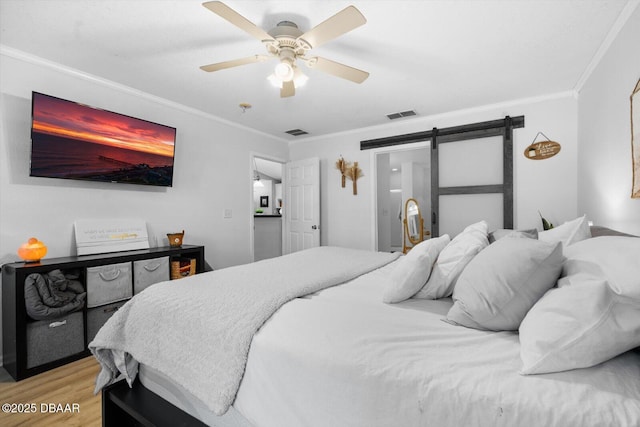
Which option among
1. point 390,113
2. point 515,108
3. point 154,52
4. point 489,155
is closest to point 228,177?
point 154,52

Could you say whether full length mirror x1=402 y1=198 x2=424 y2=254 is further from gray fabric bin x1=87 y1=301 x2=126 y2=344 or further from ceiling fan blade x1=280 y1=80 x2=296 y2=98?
gray fabric bin x1=87 y1=301 x2=126 y2=344

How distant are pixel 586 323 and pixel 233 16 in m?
2.03

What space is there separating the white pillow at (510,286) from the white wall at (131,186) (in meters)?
3.28

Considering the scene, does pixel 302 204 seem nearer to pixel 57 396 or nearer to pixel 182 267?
pixel 182 267

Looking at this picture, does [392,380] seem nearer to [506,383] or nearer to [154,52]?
[506,383]

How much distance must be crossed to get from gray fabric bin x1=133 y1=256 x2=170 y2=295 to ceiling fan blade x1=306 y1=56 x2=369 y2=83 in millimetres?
2344

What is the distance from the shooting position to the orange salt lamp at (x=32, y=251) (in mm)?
2283

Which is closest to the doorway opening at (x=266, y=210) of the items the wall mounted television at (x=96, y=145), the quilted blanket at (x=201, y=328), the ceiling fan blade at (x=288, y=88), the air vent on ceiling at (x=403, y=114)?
the wall mounted television at (x=96, y=145)

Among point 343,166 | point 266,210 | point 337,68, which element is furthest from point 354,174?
point 266,210

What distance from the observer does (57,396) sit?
1.95 m

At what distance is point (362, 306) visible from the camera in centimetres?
134

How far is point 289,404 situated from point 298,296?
1.71ft

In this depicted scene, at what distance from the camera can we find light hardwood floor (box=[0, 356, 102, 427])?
172 cm

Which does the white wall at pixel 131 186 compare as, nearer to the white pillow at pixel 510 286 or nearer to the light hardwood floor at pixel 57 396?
the light hardwood floor at pixel 57 396
